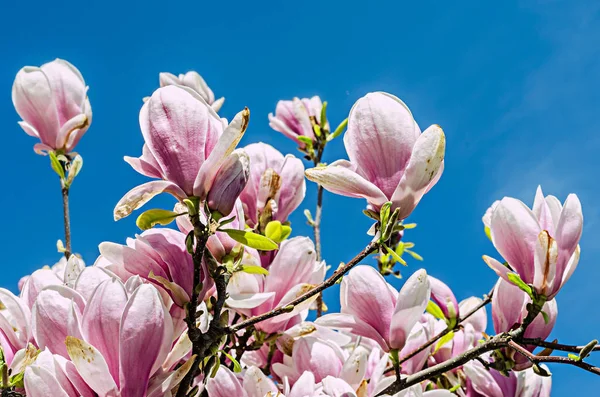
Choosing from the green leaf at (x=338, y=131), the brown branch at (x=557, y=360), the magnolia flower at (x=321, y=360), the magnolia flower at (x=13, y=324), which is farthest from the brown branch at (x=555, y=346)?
the green leaf at (x=338, y=131)

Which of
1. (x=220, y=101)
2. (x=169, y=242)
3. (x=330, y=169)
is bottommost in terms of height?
(x=169, y=242)

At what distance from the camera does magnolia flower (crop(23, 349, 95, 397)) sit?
74 centimetres

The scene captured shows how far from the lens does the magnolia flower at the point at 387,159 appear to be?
36.5 inches

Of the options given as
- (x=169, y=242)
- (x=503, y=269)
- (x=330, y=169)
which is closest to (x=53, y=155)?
(x=169, y=242)

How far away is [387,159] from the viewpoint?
0.95 meters

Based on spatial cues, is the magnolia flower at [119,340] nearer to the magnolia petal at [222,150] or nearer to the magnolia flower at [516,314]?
the magnolia petal at [222,150]

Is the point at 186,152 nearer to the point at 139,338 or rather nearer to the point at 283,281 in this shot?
the point at 139,338

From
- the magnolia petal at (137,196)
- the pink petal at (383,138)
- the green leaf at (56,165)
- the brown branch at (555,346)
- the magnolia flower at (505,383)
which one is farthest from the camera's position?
the green leaf at (56,165)

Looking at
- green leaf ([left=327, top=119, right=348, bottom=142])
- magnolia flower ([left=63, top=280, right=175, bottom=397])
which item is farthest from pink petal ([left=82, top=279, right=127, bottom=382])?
green leaf ([left=327, top=119, right=348, bottom=142])

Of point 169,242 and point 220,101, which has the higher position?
point 220,101

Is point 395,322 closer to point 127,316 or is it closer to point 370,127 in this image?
point 370,127

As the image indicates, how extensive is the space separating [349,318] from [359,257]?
→ 340 millimetres

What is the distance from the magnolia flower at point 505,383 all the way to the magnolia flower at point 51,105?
1405 mm

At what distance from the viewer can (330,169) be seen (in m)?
0.94
